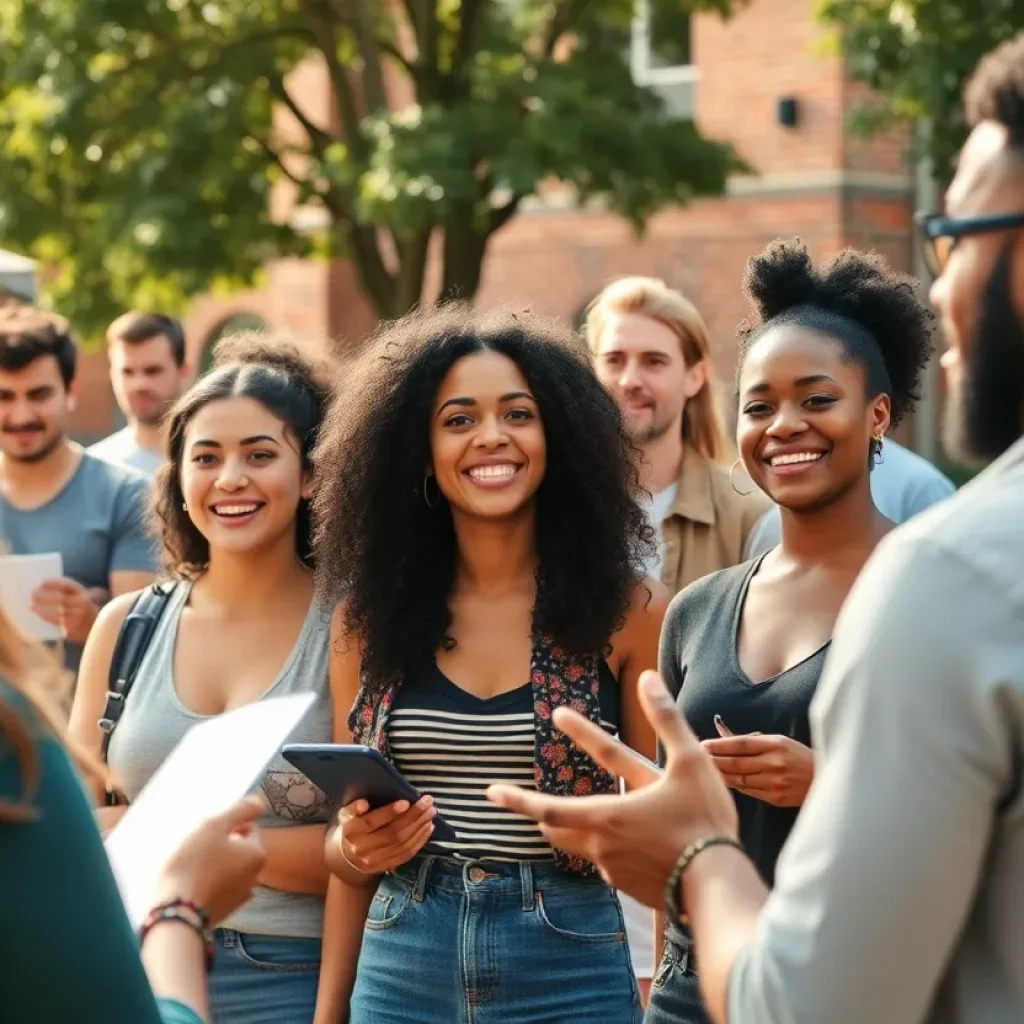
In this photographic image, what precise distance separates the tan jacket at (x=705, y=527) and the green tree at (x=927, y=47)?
6.30 meters

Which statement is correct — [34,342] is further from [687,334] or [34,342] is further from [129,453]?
[687,334]

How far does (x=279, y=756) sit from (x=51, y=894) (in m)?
2.39

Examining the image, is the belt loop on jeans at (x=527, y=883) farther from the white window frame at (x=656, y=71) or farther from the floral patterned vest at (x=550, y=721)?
the white window frame at (x=656, y=71)

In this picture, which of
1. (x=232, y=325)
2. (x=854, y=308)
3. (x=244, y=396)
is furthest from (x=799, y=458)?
(x=232, y=325)

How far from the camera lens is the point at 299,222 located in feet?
72.5

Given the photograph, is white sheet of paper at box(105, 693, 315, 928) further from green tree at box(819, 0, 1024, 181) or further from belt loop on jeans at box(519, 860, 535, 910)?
green tree at box(819, 0, 1024, 181)

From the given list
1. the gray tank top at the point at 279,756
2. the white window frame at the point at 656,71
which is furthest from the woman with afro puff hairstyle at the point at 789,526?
the white window frame at the point at 656,71

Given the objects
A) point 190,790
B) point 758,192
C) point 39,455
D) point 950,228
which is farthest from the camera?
point 758,192

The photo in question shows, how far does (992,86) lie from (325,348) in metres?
3.19

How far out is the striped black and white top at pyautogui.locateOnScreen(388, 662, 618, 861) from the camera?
3695mm

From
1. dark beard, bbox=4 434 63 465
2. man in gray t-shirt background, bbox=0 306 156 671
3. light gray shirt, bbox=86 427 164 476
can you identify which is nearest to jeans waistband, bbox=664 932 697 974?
man in gray t-shirt background, bbox=0 306 156 671

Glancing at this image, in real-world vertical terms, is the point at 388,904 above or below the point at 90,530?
below

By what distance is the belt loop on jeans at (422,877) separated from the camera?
12.2ft

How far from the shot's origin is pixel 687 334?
568 centimetres
